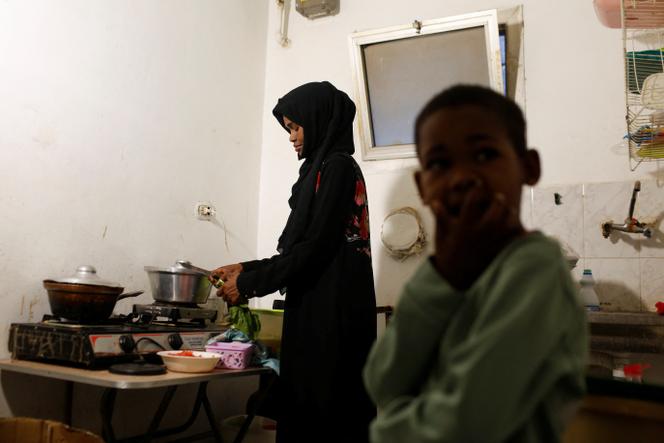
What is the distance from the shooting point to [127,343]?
1653mm

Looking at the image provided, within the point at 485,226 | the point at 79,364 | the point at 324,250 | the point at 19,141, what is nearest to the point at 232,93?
the point at 19,141

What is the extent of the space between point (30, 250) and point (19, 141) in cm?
39

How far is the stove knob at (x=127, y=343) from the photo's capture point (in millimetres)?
1646

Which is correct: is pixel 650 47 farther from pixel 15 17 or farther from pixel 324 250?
pixel 15 17

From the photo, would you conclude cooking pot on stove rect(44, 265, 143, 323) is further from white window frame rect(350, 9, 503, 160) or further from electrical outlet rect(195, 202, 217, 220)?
white window frame rect(350, 9, 503, 160)

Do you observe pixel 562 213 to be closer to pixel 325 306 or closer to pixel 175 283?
pixel 325 306

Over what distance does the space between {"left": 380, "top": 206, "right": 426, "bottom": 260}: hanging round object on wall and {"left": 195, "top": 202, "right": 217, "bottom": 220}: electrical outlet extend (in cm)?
89

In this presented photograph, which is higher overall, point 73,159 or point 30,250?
point 73,159

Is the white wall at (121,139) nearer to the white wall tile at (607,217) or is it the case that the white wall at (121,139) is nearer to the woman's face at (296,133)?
the woman's face at (296,133)

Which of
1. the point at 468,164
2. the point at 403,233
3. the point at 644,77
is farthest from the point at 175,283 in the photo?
the point at 644,77

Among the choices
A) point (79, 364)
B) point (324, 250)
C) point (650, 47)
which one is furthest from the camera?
point (650, 47)

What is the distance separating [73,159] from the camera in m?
2.03

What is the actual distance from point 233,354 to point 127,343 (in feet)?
1.16

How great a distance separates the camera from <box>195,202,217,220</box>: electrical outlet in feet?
8.62
